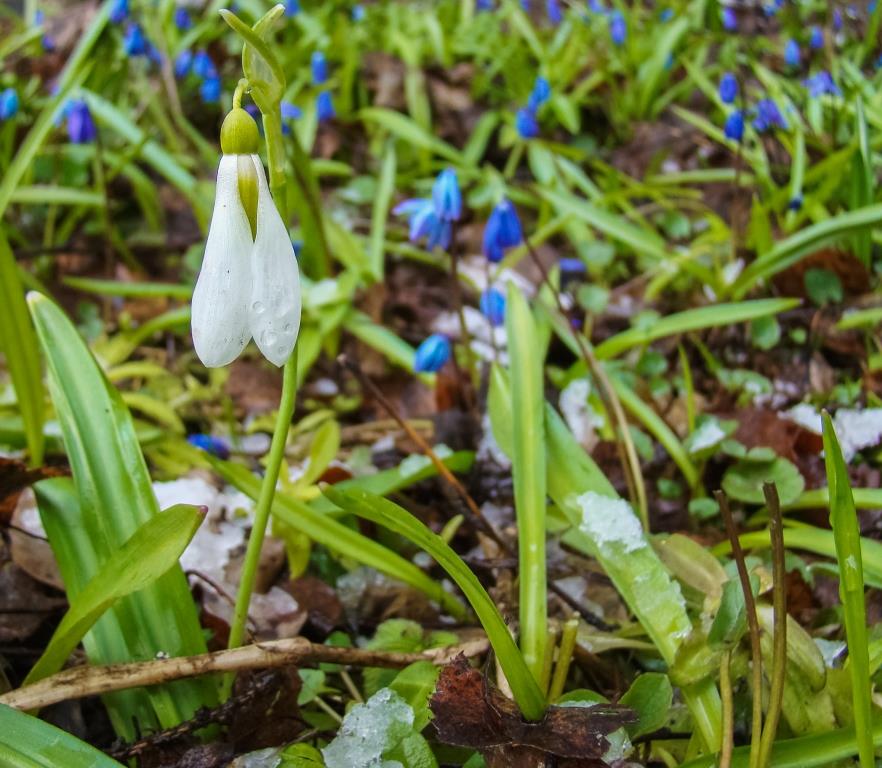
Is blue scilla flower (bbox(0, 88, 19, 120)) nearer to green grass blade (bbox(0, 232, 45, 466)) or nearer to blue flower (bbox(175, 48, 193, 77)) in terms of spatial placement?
blue flower (bbox(175, 48, 193, 77))

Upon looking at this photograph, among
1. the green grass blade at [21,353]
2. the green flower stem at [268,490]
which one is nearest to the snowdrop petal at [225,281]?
the green flower stem at [268,490]

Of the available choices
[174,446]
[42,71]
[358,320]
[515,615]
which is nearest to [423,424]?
[358,320]

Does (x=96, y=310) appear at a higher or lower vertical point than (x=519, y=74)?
lower

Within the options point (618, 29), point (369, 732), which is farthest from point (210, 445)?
point (618, 29)

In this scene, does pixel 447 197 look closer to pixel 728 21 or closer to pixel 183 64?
pixel 183 64

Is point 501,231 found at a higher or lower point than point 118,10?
lower

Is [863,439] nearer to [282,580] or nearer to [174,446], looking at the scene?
[282,580]
